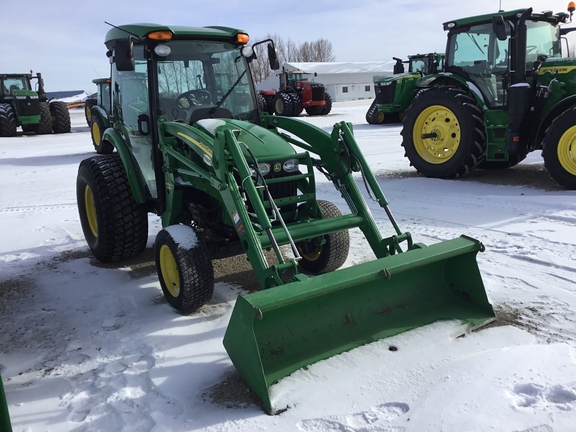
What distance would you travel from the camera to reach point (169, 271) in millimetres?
4105

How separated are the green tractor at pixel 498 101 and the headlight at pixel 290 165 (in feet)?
15.0

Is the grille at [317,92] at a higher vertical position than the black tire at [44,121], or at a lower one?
Result: higher

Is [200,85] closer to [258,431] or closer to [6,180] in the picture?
[258,431]

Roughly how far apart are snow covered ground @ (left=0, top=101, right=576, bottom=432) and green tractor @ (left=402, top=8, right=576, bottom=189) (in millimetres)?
1806

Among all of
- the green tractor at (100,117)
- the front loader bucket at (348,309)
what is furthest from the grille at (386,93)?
the front loader bucket at (348,309)

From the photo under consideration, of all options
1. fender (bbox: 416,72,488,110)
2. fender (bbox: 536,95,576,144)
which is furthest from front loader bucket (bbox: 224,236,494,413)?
fender (bbox: 416,72,488,110)

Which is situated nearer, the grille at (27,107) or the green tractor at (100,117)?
the green tractor at (100,117)

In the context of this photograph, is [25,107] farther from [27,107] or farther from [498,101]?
[498,101]

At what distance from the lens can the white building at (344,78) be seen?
43312 millimetres

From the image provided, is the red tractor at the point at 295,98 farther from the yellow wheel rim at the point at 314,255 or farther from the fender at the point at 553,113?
the yellow wheel rim at the point at 314,255

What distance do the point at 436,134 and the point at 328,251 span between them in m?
4.83

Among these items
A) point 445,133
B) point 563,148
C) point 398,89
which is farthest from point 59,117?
point 563,148

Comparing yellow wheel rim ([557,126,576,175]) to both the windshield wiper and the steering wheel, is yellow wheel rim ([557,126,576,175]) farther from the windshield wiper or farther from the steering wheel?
the steering wheel

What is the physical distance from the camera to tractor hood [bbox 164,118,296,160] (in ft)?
13.0
